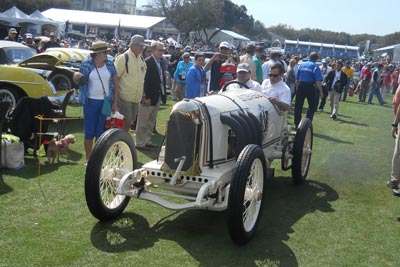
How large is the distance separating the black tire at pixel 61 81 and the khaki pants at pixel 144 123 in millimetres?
4817

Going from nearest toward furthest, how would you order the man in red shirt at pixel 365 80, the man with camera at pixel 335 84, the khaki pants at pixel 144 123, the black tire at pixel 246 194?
the black tire at pixel 246 194, the khaki pants at pixel 144 123, the man with camera at pixel 335 84, the man in red shirt at pixel 365 80

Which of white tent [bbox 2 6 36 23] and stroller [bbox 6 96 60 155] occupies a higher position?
white tent [bbox 2 6 36 23]

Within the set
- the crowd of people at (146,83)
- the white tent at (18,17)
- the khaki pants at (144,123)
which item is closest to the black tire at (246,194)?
the crowd of people at (146,83)

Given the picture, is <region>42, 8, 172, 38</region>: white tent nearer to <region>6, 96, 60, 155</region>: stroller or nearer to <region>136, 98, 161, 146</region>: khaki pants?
<region>136, 98, 161, 146</region>: khaki pants

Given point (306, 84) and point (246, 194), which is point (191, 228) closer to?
point (246, 194)

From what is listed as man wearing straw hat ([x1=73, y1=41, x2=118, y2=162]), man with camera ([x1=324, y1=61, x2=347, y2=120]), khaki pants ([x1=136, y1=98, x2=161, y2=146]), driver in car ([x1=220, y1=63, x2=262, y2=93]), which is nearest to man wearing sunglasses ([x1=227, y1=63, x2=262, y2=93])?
driver in car ([x1=220, y1=63, x2=262, y2=93])

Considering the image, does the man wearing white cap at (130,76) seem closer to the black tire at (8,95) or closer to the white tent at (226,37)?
the black tire at (8,95)

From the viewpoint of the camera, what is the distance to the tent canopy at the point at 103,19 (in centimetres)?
5078

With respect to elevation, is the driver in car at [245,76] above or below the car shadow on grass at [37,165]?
above

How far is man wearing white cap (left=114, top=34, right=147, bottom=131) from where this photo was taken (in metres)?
7.31

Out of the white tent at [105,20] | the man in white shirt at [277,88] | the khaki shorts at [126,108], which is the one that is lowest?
the khaki shorts at [126,108]

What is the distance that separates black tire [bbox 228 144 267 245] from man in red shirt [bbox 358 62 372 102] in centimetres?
1881

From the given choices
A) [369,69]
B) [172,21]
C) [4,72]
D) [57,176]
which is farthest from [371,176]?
[172,21]

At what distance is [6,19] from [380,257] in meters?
36.2
